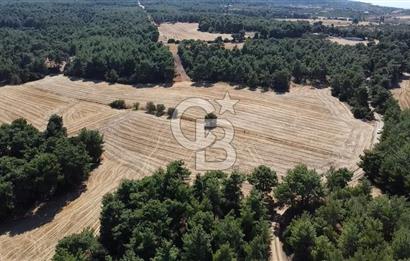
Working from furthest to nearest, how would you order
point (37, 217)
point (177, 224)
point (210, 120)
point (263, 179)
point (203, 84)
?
point (203, 84), point (210, 120), point (37, 217), point (263, 179), point (177, 224)

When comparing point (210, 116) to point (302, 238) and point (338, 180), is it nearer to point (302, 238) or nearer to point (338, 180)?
point (338, 180)

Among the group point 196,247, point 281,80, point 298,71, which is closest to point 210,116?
point 281,80

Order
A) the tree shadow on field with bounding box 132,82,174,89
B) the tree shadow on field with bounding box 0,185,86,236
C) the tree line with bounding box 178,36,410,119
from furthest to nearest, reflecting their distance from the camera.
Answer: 1. the tree shadow on field with bounding box 132,82,174,89
2. the tree line with bounding box 178,36,410,119
3. the tree shadow on field with bounding box 0,185,86,236

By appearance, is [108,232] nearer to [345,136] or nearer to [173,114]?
[173,114]

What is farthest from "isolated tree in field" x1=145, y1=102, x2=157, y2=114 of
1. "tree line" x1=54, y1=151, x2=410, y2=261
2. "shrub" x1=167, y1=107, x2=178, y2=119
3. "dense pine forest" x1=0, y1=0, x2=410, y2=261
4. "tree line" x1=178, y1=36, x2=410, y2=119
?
"tree line" x1=54, y1=151, x2=410, y2=261

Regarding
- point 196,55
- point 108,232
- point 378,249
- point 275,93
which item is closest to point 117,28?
point 196,55

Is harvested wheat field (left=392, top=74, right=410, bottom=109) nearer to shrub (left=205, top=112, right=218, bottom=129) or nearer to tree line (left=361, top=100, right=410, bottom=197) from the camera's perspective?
tree line (left=361, top=100, right=410, bottom=197)
